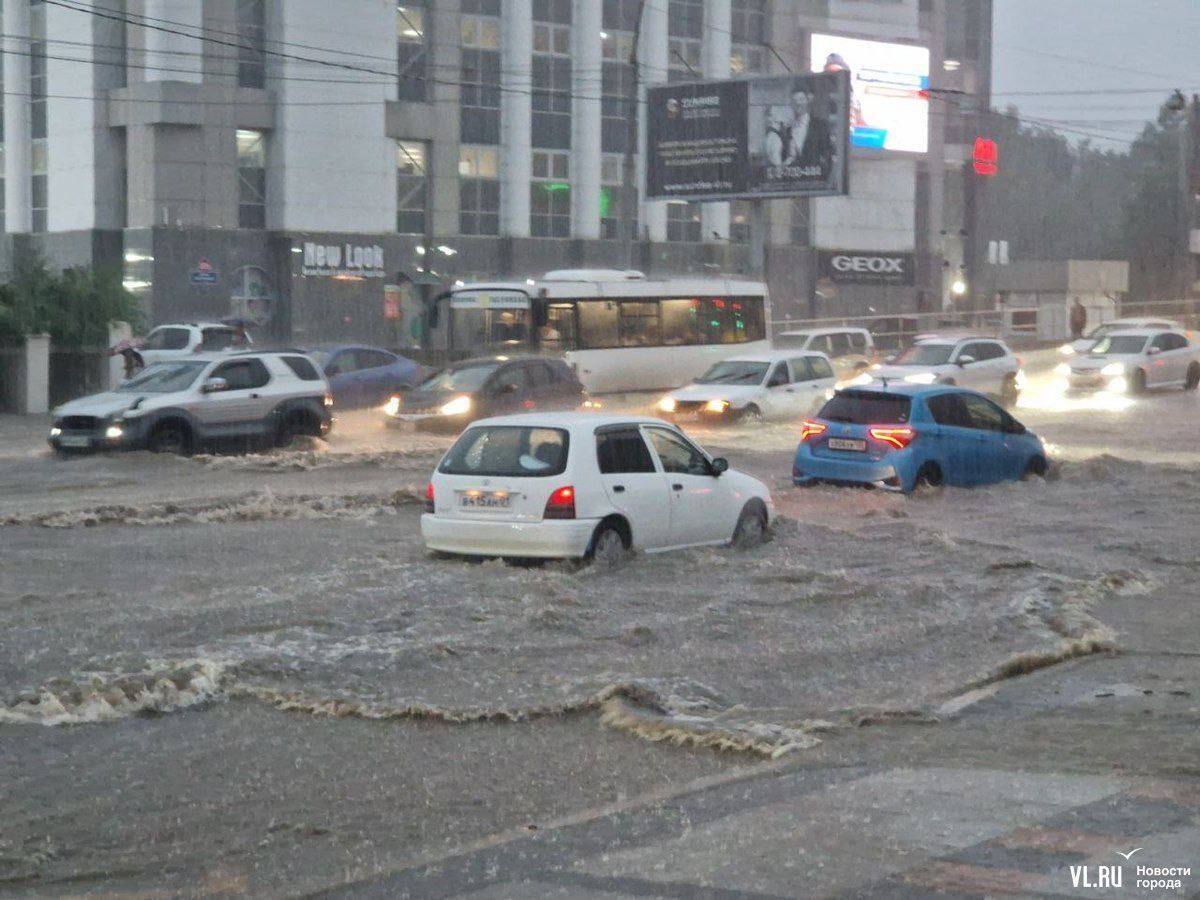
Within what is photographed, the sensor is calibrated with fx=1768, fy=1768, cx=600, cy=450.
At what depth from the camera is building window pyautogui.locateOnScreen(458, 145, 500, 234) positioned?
61219mm

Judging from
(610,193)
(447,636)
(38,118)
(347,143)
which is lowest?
(447,636)

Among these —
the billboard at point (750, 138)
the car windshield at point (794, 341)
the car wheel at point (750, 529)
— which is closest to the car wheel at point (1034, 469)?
the car wheel at point (750, 529)

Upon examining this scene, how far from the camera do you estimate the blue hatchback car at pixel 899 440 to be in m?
21.4

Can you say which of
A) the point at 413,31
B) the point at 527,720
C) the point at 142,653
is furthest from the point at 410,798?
the point at 413,31

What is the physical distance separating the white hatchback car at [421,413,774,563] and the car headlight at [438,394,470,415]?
13245mm

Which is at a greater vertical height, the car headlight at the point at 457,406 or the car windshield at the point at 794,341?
the car windshield at the point at 794,341

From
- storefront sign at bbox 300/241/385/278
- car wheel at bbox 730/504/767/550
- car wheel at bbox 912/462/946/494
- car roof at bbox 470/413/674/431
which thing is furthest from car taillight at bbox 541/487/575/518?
storefront sign at bbox 300/241/385/278

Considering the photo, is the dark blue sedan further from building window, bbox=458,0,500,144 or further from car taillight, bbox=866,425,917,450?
building window, bbox=458,0,500,144

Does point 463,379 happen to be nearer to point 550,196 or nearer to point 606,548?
point 606,548

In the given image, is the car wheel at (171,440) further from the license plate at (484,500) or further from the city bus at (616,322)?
A: the city bus at (616,322)

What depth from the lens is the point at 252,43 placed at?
55.9 meters

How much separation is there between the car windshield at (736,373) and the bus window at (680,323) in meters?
7.73

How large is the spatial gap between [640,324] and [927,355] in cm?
679

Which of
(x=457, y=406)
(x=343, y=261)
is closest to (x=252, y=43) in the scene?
(x=343, y=261)
